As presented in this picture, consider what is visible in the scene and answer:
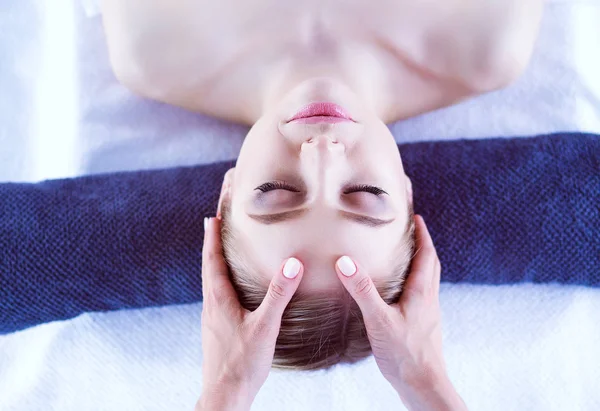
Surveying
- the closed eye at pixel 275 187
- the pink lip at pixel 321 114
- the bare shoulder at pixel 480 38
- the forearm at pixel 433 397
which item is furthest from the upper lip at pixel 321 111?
the forearm at pixel 433 397

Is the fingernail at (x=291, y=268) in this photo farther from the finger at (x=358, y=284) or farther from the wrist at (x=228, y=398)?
the wrist at (x=228, y=398)

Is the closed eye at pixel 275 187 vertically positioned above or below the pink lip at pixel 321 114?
below

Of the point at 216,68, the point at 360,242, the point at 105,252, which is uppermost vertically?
the point at 216,68

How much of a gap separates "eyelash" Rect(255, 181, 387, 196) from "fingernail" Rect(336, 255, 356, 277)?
11 cm

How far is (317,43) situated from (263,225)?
0.48m

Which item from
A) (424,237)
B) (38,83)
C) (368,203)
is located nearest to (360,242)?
(368,203)

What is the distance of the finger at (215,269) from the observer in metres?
0.85

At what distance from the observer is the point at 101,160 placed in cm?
116

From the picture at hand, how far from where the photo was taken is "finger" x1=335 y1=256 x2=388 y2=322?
727 millimetres

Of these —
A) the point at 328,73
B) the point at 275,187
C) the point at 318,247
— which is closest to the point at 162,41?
the point at 328,73

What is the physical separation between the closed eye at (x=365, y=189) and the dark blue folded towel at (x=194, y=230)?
0.24m

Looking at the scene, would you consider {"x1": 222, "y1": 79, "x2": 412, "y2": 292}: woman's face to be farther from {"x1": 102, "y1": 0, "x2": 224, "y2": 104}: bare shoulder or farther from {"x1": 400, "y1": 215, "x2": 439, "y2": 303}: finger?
{"x1": 102, "y1": 0, "x2": 224, "y2": 104}: bare shoulder

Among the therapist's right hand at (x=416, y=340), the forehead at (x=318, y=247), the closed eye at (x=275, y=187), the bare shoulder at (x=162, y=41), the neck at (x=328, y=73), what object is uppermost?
the bare shoulder at (x=162, y=41)

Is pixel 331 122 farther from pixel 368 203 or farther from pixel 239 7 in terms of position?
pixel 239 7
